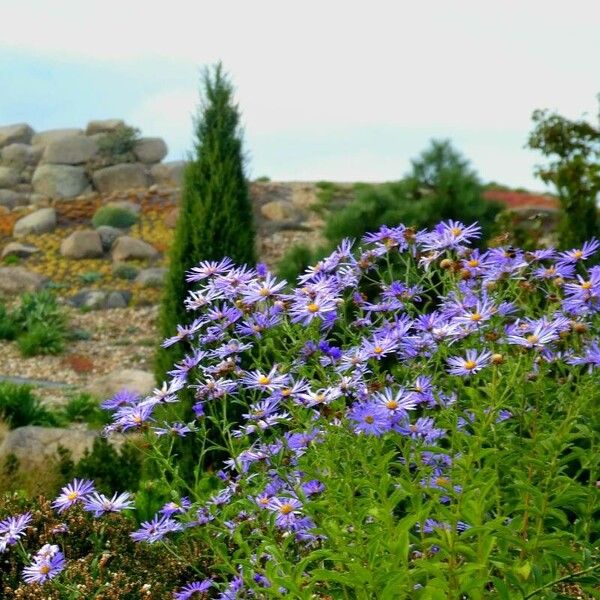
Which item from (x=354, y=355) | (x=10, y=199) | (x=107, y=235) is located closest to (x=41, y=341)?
(x=107, y=235)

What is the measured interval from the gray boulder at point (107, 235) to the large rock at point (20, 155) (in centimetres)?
620

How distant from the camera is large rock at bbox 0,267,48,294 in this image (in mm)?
18125

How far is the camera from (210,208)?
8391mm

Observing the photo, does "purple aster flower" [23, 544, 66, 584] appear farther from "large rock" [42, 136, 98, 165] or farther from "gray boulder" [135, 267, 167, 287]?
"large rock" [42, 136, 98, 165]

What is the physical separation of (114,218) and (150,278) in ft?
10.8

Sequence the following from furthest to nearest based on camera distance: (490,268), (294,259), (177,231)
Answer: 1. (294,259)
2. (177,231)
3. (490,268)

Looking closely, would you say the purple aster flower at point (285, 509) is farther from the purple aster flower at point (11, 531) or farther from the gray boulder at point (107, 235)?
the gray boulder at point (107, 235)

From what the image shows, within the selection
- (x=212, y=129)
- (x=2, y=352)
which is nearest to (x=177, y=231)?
(x=212, y=129)

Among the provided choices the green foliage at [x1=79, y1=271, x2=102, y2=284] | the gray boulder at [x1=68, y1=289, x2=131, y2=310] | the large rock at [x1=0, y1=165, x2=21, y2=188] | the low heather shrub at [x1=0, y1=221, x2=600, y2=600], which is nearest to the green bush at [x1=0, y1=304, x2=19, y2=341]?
the gray boulder at [x1=68, y1=289, x2=131, y2=310]

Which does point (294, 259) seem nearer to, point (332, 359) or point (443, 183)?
point (443, 183)

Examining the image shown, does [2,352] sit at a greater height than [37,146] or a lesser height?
lesser

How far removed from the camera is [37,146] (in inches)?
1046

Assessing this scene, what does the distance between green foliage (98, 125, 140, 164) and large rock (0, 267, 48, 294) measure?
23.7 feet

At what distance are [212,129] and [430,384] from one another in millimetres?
5850
